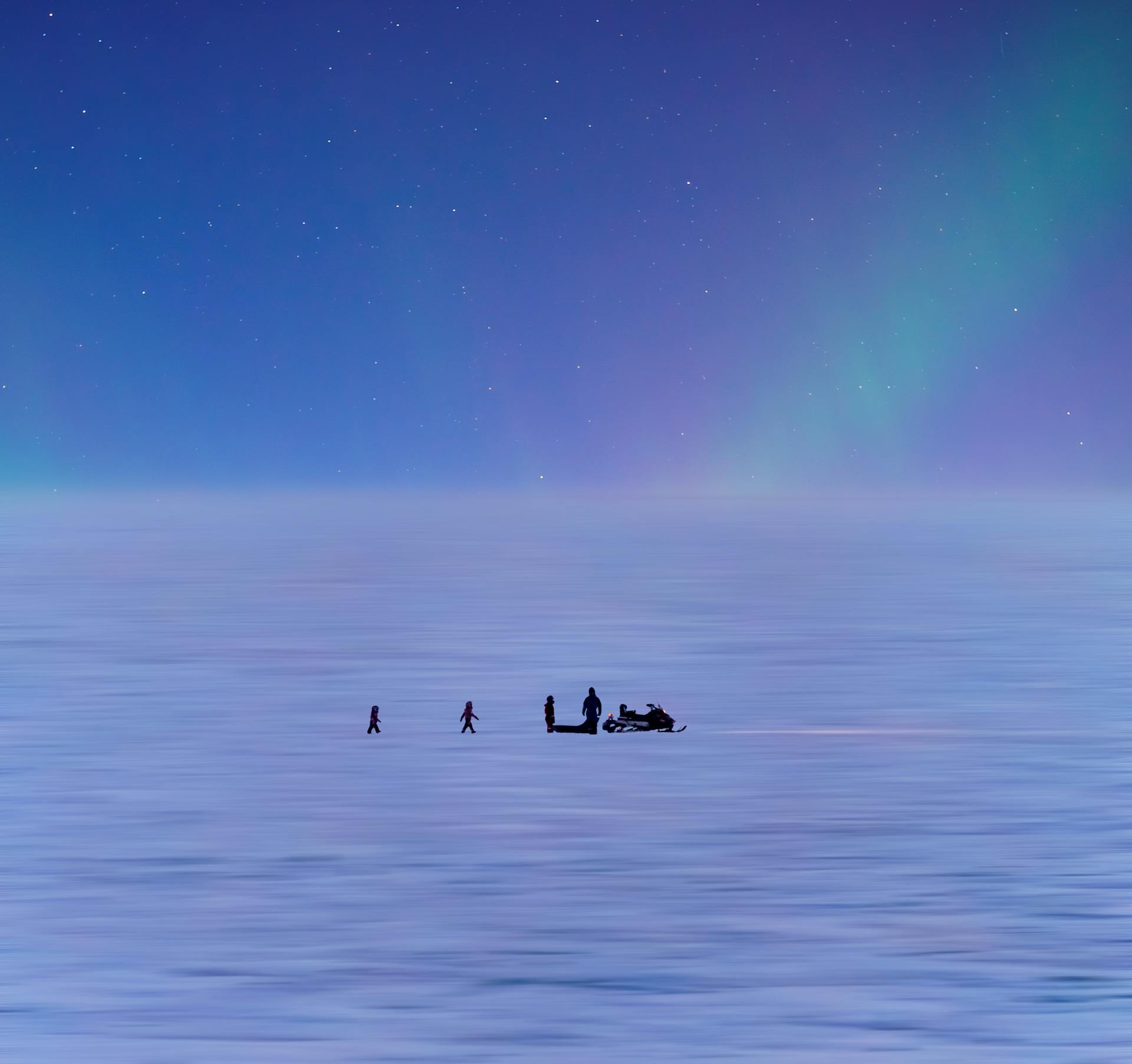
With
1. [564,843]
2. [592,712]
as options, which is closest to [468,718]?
[592,712]

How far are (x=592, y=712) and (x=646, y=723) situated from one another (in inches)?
19.5

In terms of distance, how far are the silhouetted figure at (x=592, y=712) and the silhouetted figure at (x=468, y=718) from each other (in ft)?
2.52

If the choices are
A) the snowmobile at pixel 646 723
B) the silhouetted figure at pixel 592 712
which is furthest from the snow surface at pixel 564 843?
the silhouetted figure at pixel 592 712

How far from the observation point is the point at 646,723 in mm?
13414

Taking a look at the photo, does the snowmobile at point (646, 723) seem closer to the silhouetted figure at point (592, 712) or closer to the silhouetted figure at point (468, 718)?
the silhouetted figure at point (592, 712)

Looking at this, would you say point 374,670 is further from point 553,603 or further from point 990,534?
point 990,534

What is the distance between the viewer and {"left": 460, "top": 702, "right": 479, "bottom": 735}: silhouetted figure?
12156mm

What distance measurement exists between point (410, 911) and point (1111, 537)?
54.9 meters

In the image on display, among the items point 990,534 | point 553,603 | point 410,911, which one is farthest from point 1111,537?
point 410,911

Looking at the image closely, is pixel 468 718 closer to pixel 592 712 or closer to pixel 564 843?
pixel 592 712

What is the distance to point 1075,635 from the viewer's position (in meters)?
21.7

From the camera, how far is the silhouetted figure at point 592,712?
42.7 feet

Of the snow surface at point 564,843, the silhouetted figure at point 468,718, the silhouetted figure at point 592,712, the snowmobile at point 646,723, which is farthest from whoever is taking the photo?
the snowmobile at point 646,723

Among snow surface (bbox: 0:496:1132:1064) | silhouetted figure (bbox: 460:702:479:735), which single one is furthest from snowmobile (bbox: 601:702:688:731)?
silhouetted figure (bbox: 460:702:479:735)
